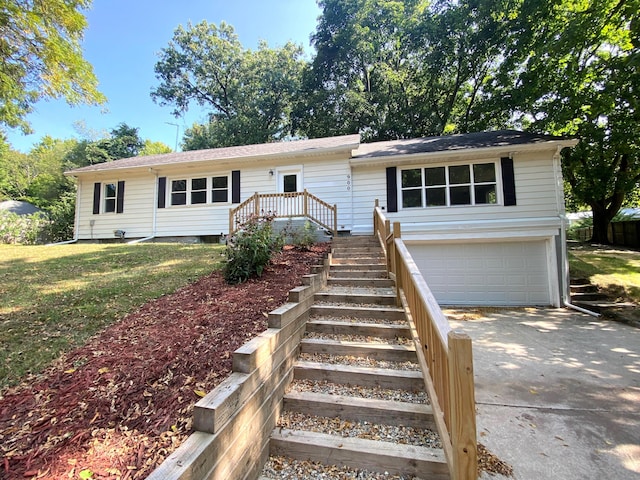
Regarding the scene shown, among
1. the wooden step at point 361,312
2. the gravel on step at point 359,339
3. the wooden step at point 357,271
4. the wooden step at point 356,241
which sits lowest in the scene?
the gravel on step at point 359,339

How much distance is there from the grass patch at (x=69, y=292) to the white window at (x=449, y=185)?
21.2 feet

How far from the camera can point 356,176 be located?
32.3 feet

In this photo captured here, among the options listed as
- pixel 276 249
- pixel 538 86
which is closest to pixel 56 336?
pixel 276 249

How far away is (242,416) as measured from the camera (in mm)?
2018

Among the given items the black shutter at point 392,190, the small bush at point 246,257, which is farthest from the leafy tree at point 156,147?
the small bush at point 246,257

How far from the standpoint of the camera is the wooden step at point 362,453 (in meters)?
2.05

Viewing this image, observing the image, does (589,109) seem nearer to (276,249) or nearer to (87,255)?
(276,249)

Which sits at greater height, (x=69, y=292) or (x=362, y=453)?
(x=69, y=292)

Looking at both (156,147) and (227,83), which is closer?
(227,83)

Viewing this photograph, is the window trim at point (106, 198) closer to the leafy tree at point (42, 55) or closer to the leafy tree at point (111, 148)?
the leafy tree at point (42, 55)

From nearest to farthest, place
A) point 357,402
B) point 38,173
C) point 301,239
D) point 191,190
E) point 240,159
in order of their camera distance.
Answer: point 357,402
point 301,239
point 240,159
point 191,190
point 38,173

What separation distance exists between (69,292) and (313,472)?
15.4ft

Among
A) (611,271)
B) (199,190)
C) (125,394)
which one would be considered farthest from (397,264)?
(199,190)

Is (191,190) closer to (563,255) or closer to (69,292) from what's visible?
(69,292)
